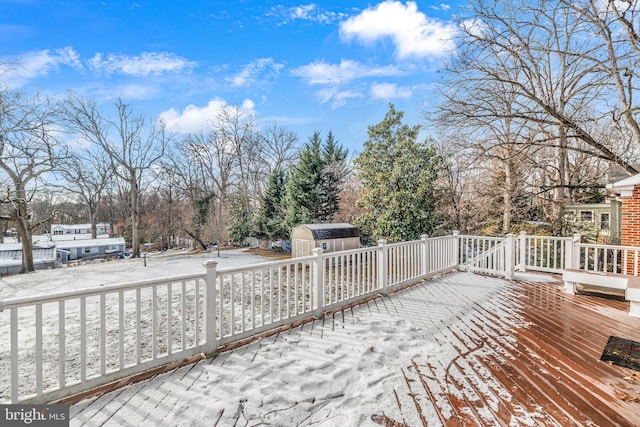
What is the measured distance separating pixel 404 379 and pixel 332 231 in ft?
34.5

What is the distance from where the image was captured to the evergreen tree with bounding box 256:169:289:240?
1870cm

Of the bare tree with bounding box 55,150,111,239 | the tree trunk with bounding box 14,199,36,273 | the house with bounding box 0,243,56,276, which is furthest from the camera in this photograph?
the house with bounding box 0,243,56,276

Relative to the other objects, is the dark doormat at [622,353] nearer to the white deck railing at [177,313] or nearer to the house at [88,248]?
the white deck railing at [177,313]

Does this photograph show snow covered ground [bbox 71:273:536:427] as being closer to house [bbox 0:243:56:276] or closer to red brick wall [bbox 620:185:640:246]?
red brick wall [bbox 620:185:640:246]

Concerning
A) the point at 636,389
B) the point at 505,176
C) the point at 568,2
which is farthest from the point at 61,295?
the point at 505,176

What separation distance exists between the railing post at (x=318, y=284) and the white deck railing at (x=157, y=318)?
13 millimetres

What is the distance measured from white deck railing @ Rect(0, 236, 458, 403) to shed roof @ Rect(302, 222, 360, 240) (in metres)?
5.41

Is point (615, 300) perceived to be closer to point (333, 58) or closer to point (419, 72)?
point (419, 72)

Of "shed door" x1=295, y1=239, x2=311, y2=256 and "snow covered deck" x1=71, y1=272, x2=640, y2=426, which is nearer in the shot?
"snow covered deck" x1=71, y1=272, x2=640, y2=426

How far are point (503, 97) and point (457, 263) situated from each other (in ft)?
13.6

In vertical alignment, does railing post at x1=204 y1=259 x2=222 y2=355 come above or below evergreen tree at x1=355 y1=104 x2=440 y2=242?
below

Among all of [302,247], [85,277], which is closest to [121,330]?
[302,247]

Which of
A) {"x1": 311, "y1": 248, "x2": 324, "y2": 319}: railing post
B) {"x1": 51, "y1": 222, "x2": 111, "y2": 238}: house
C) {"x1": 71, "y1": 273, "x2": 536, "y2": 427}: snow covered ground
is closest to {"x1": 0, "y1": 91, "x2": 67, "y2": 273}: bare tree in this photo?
{"x1": 311, "y1": 248, "x2": 324, "y2": 319}: railing post

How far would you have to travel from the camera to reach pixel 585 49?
6809 millimetres
